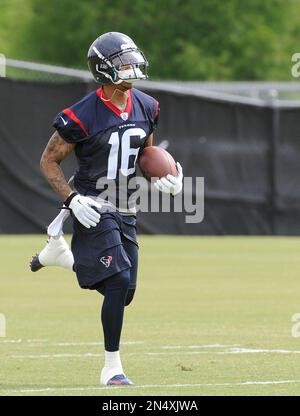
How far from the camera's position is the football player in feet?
26.8

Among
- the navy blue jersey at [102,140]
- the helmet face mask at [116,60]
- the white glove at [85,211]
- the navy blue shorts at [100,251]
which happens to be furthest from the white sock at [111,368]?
the helmet face mask at [116,60]

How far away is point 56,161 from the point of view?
845 centimetres

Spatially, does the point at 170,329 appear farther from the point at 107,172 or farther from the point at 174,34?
the point at 174,34

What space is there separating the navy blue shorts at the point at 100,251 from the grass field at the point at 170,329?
2.25 ft

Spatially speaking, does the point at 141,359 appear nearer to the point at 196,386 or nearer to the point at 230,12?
the point at 196,386

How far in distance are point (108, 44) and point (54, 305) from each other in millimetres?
4593

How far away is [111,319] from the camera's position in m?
8.14

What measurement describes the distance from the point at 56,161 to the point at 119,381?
155 cm

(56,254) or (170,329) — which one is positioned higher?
(56,254)

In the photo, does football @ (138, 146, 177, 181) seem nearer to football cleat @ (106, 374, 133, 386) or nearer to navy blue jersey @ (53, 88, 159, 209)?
navy blue jersey @ (53, 88, 159, 209)

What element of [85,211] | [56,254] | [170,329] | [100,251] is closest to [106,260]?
[100,251]

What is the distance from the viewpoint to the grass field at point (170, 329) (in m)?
8.08

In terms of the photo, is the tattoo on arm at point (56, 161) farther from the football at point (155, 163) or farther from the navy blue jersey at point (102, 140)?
the football at point (155, 163)

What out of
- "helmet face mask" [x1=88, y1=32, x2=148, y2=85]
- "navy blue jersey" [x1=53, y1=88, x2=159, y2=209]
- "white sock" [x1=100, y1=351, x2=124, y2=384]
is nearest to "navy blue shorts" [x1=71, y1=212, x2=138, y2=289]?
"navy blue jersey" [x1=53, y1=88, x2=159, y2=209]
